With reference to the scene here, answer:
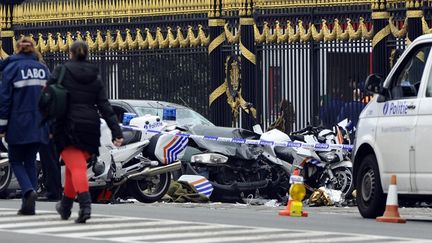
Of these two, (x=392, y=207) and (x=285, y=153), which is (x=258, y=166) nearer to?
(x=285, y=153)

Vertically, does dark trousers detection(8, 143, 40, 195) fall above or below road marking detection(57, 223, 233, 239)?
above

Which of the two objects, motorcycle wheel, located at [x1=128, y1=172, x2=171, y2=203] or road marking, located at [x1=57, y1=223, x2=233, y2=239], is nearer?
road marking, located at [x1=57, y1=223, x2=233, y2=239]

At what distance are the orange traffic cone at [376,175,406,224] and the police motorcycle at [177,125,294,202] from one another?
287 inches

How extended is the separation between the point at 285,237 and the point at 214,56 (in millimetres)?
16456

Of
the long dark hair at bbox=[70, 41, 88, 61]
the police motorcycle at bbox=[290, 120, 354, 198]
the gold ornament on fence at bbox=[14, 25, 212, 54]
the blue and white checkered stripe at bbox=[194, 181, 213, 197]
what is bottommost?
the blue and white checkered stripe at bbox=[194, 181, 213, 197]

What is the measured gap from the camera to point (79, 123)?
15227mm

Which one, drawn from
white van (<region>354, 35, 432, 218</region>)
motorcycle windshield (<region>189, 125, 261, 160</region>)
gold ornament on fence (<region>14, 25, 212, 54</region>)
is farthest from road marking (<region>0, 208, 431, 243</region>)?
gold ornament on fence (<region>14, 25, 212, 54</region>)

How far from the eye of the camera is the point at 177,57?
31438mm

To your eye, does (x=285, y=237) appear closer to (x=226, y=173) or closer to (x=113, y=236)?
(x=113, y=236)

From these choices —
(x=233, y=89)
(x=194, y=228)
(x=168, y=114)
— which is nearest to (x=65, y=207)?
(x=194, y=228)

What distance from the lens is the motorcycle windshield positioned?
24625mm

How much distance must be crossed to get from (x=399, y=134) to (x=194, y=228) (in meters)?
3.62

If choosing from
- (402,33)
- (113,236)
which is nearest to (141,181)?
(402,33)

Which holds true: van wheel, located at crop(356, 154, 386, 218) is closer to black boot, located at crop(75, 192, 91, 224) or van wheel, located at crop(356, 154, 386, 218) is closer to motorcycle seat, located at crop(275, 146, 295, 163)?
black boot, located at crop(75, 192, 91, 224)
